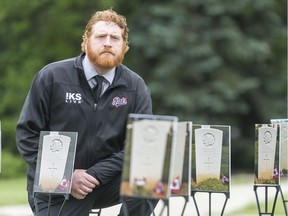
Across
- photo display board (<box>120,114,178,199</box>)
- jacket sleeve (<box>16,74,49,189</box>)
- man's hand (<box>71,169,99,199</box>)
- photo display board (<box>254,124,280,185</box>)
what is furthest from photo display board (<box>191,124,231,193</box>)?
photo display board (<box>120,114,178,199</box>)

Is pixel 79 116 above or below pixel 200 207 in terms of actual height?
above

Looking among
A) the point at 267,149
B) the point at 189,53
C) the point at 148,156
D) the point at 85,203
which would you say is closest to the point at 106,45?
the point at 85,203

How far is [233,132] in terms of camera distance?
2388 centimetres

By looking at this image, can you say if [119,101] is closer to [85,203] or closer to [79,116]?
[79,116]

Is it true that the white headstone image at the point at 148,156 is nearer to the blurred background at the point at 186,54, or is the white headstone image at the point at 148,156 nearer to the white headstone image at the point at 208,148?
the white headstone image at the point at 208,148

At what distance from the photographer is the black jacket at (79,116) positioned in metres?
5.45

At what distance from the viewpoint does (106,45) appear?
5.29m

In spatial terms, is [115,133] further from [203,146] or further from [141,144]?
[141,144]

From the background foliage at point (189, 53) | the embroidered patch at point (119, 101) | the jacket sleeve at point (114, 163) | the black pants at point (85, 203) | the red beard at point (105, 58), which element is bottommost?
the black pants at point (85, 203)

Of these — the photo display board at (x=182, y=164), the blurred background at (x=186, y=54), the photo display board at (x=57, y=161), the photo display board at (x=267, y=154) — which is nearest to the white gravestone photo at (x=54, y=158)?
the photo display board at (x=57, y=161)

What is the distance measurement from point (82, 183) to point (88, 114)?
17.6 inches

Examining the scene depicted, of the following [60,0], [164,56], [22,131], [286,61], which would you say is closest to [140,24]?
[164,56]

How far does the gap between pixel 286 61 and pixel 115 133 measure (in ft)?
67.1

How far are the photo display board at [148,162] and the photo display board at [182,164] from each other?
40 centimetres
